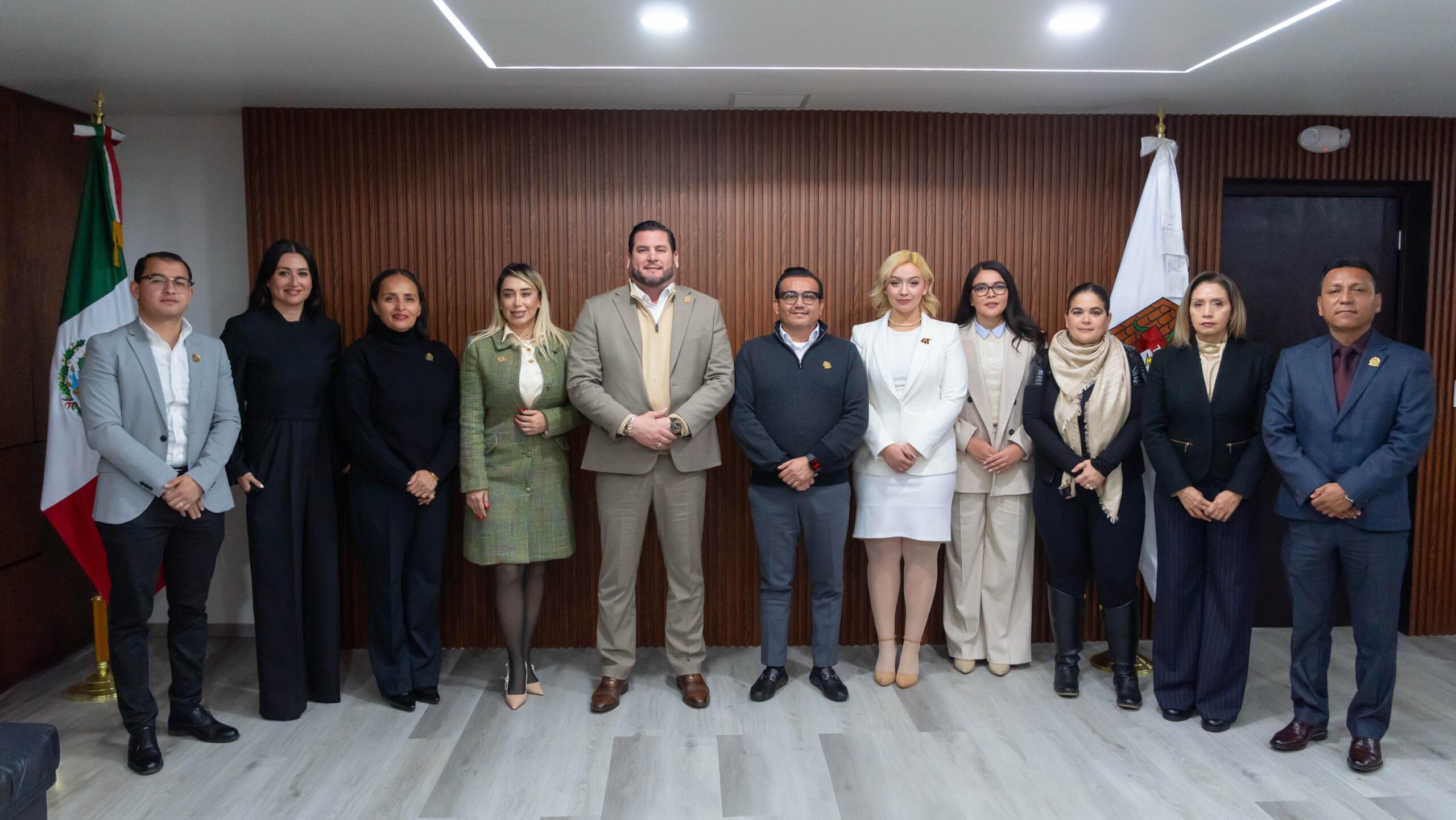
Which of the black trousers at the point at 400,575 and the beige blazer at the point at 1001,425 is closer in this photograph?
the black trousers at the point at 400,575

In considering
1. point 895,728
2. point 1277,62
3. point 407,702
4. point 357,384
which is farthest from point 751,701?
point 1277,62

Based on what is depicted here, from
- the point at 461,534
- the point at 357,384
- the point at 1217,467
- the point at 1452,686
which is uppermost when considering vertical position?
the point at 357,384

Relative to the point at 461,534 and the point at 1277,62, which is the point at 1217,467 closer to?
the point at 1277,62

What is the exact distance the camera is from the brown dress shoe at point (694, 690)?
3475mm

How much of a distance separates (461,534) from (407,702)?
83 cm

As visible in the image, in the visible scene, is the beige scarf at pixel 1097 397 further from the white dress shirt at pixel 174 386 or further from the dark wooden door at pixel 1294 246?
the white dress shirt at pixel 174 386

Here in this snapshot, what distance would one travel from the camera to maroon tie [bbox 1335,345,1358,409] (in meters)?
3.00

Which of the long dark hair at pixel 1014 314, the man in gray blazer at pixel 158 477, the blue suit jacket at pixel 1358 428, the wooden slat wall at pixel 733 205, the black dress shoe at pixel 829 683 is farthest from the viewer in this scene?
the wooden slat wall at pixel 733 205

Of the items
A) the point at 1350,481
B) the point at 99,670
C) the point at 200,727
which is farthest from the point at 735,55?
the point at 99,670

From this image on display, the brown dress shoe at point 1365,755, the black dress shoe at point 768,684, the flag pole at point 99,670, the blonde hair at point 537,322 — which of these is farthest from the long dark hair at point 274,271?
the brown dress shoe at point 1365,755

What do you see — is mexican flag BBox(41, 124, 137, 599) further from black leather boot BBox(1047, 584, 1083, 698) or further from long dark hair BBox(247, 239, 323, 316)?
black leather boot BBox(1047, 584, 1083, 698)

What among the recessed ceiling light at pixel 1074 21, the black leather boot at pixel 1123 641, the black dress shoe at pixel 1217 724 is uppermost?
the recessed ceiling light at pixel 1074 21

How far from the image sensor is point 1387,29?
118 inches

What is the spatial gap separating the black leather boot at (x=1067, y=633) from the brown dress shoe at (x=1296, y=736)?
72 cm
